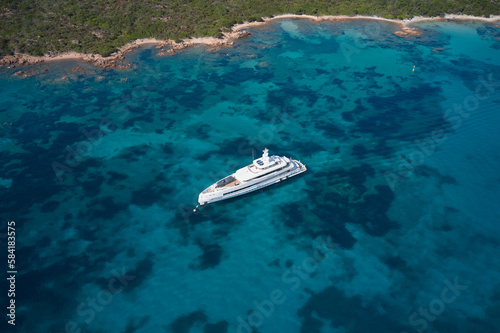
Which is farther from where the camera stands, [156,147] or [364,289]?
[156,147]

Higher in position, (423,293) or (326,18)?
(326,18)

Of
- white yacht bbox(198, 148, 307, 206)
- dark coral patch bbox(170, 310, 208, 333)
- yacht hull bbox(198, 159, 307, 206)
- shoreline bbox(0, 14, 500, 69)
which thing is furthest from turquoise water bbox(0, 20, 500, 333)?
shoreline bbox(0, 14, 500, 69)

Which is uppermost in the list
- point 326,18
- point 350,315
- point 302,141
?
point 326,18

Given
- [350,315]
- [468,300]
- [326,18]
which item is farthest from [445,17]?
[350,315]

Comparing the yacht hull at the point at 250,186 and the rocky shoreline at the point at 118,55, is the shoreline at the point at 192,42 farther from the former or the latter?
the yacht hull at the point at 250,186

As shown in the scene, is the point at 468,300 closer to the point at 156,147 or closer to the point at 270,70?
the point at 156,147

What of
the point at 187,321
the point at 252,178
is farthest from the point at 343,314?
the point at 252,178

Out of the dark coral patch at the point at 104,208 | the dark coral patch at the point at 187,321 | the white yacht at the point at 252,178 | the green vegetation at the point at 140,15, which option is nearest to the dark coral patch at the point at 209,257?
the dark coral patch at the point at 187,321
